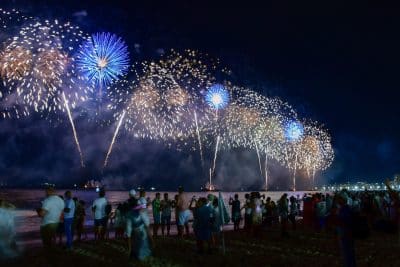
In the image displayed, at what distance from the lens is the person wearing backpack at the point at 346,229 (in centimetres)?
1012

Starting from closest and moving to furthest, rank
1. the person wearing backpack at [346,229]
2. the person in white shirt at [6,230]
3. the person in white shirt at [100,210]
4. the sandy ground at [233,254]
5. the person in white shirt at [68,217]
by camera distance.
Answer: the person wearing backpack at [346,229], the sandy ground at [233,254], the person in white shirt at [6,230], the person in white shirt at [68,217], the person in white shirt at [100,210]

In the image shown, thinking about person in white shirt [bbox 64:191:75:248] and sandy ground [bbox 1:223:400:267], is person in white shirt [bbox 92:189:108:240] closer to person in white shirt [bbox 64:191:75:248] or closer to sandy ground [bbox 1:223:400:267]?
sandy ground [bbox 1:223:400:267]

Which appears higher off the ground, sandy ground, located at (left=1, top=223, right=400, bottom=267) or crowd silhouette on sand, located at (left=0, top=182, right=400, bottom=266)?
crowd silhouette on sand, located at (left=0, top=182, right=400, bottom=266)

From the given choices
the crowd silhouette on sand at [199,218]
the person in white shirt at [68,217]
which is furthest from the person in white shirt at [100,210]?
the person in white shirt at [68,217]

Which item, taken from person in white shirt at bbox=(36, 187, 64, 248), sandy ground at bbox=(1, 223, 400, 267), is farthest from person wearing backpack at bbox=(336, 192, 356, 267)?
person in white shirt at bbox=(36, 187, 64, 248)

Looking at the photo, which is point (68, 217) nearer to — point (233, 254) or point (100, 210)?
point (100, 210)

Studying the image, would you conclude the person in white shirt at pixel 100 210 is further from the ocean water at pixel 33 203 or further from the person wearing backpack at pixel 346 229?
the person wearing backpack at pixel 346 229

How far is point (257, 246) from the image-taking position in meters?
15.8

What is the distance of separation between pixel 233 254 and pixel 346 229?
4520 millimetres

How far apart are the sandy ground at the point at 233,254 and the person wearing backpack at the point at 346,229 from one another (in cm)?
187

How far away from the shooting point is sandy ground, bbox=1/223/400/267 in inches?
478

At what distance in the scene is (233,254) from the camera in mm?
13773

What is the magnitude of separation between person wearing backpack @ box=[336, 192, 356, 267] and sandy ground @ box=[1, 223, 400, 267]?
1.87 metres

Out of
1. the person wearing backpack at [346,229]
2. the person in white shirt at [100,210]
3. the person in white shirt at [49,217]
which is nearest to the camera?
the person wearing backpack at [346,229]
